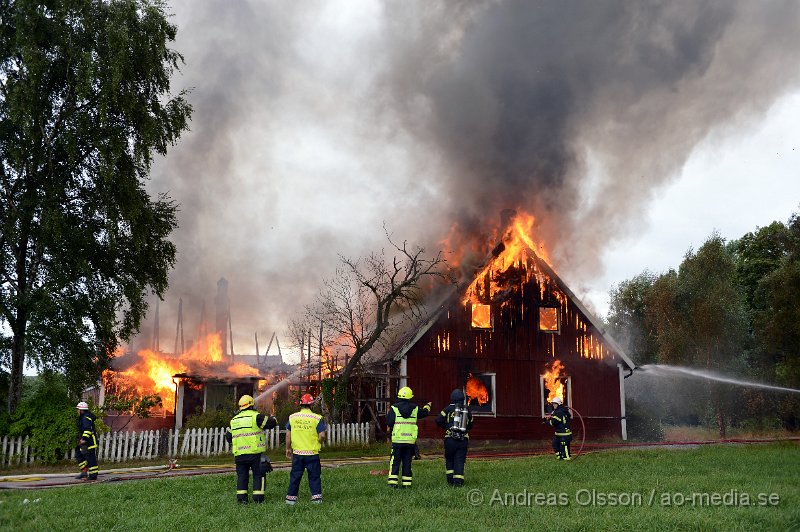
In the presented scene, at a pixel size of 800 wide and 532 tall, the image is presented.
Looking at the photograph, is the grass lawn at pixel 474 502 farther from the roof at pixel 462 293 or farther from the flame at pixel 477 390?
the flame at pixel 477 390

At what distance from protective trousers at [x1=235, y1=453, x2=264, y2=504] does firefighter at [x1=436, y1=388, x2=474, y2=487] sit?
351cm

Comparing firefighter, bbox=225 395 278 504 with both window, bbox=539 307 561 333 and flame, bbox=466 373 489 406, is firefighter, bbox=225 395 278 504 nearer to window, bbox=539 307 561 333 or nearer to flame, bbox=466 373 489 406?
flame, bbox=466 373 489 406

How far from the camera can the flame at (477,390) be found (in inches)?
1114

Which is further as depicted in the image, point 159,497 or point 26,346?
point 26,346

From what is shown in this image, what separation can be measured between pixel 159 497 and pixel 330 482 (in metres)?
3.28

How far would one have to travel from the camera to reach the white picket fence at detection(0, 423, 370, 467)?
61.3ft

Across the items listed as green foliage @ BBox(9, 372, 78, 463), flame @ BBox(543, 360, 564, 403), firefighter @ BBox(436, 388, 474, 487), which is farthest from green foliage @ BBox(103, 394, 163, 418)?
firefighter @ BBox(436, 388, 474, 487)

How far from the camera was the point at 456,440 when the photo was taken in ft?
40.6

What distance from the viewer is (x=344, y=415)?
25.1 m

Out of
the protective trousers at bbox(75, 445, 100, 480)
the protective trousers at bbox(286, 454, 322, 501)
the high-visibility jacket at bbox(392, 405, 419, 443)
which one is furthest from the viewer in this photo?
the protective trousers at bbox(75, 445, 100, 480)

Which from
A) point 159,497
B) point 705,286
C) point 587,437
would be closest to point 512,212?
point 587,437

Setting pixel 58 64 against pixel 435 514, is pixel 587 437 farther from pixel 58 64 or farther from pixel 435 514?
pixel 58 64

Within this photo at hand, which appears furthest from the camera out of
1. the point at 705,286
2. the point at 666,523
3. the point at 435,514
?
the point at 705,286

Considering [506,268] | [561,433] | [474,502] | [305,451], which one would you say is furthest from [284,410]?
[474,502]
